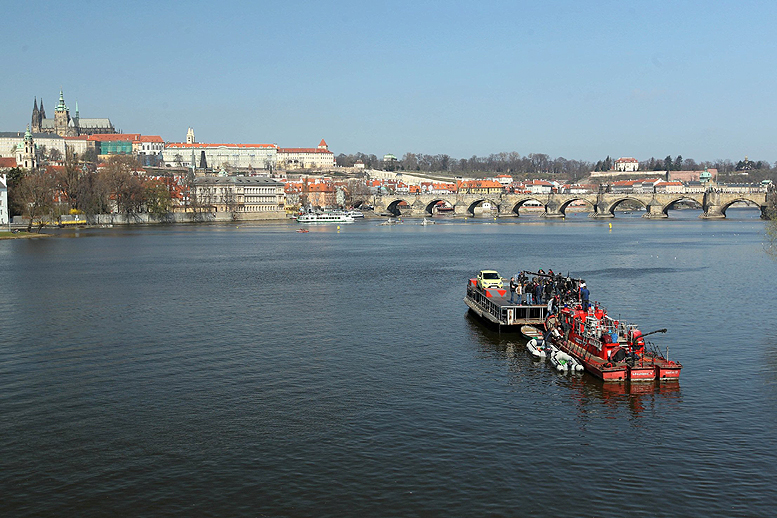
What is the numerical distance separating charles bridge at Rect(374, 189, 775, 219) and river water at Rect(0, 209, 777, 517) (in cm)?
11003

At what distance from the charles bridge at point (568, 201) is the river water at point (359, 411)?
110029 mm

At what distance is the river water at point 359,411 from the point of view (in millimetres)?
16219

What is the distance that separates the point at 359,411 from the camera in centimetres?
2156

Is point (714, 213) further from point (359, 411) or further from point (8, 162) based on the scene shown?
point (8, 162)

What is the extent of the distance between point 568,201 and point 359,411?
14966cm

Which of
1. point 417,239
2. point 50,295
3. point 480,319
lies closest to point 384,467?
point 480,319

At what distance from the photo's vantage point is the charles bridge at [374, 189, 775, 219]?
147 m

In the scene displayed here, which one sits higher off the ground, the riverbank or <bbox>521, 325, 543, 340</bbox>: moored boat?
the riverbank

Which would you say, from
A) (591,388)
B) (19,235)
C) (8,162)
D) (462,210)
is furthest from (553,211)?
(591,388)

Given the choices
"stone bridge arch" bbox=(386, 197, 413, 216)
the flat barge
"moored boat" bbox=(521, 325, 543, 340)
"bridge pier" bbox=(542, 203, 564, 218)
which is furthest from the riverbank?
"bridge pier" bbox=(542, 203, 564, 218)

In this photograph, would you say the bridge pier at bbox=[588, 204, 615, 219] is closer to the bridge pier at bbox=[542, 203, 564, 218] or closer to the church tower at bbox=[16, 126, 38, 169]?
the bridge pier at bbox=[542, 203, 564, 218]

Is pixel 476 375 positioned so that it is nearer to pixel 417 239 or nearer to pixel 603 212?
pixel 417 239

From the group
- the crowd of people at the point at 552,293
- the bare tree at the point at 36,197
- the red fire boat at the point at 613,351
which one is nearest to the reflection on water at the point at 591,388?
the red fire boat at the point at 613,351

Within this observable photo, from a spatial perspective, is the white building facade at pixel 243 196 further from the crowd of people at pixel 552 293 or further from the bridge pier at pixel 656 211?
the crowd of people at pixel 552 293
